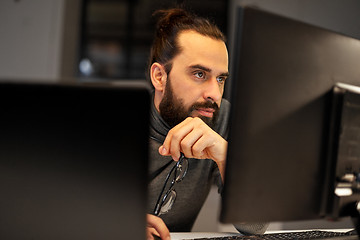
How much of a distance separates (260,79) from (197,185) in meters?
0.90

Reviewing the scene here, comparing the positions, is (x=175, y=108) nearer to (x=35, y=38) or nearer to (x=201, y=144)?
(x=201, y=144)

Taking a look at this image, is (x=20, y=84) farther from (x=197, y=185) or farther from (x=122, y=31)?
(x=122, y=31)

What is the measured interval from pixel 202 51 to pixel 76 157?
3.04 feet

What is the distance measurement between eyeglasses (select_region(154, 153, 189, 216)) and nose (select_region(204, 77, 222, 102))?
245mm

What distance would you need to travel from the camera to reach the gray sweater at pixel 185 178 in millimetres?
1349

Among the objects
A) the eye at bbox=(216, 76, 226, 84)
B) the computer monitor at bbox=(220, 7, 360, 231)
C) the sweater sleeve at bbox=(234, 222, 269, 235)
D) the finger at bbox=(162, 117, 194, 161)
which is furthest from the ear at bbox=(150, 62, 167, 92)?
the computer monitor at bbox=(220, 7, 360, 231)

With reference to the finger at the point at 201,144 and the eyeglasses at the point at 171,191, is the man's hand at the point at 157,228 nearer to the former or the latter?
the finger at the point at 201,144

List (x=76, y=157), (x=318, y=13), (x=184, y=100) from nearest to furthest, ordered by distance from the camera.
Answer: (x=76, y=157), (x=184, y=100), (x=318, y=13)

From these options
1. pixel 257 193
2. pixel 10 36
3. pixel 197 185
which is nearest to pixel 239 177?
pixel 257 193

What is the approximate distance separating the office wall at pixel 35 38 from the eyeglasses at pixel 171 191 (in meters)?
1.97

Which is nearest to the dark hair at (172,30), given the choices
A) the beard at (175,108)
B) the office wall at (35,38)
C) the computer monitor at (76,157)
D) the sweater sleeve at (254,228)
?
the beard at (175,108)

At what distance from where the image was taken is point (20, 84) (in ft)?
1.75

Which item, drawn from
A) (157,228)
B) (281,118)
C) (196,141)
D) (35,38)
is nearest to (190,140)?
(196,141)

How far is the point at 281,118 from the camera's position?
2.02ft
